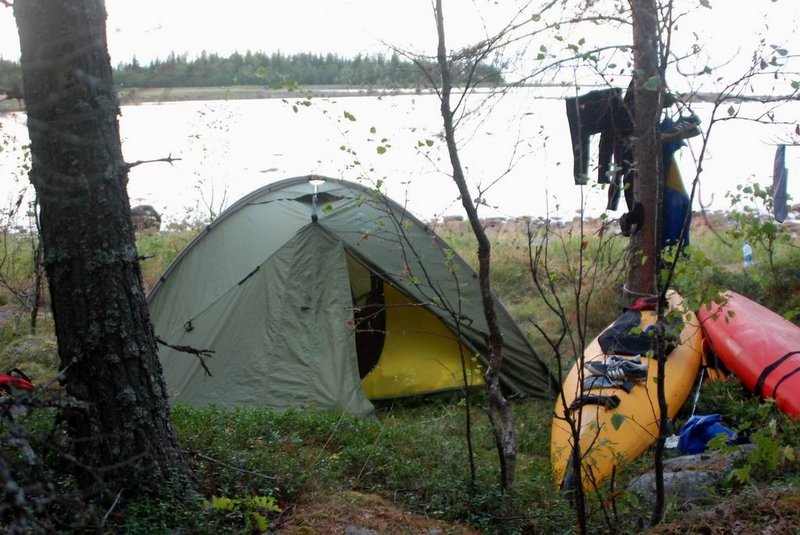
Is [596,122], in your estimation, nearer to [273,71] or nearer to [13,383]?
[273,71]

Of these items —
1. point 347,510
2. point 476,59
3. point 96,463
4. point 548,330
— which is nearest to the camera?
point 96,463

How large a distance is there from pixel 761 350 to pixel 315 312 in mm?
3126

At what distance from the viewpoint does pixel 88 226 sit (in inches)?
117

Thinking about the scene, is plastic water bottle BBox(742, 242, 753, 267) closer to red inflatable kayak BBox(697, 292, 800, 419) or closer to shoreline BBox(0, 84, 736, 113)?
red inflatable kayak BBox(697, 292, 800, 419)

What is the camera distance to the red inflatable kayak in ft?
16.8

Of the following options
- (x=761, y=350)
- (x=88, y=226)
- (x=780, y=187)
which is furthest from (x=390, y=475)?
(x=780, y=187)

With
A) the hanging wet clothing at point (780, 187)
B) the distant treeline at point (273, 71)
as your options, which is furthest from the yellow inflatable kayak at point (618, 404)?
the distant treeline at point (273, 71)

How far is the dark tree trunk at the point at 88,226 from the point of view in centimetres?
294

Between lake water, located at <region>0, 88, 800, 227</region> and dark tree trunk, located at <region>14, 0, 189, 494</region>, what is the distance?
20 centimetres

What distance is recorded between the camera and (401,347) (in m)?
6.47

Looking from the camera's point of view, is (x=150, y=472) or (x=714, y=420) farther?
(x=714, y=420)

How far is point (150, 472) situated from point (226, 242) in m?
3.59

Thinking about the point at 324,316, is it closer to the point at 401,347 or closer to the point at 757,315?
the point at 401,347

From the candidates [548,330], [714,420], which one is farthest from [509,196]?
[714,420]
